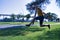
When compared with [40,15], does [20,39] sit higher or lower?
lower

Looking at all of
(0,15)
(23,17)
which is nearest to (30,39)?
(0,15)

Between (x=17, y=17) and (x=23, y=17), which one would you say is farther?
(x=17, y=17)

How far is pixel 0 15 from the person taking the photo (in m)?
63.4

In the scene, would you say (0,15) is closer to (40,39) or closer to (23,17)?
(23,17)

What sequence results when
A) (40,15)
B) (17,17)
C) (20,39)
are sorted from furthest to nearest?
(17,17)
(40,15)
(20,39)

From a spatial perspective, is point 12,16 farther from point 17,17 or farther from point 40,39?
point 40,39

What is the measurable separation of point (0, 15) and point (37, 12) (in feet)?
158

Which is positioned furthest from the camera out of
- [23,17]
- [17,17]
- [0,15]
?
[17,17]

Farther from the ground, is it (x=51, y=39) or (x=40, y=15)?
(x=40, y=15)

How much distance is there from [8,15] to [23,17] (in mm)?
5826

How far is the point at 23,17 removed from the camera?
226ft

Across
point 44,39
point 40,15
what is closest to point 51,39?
point 44,39

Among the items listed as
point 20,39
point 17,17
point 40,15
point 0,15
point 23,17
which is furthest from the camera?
point 17,17

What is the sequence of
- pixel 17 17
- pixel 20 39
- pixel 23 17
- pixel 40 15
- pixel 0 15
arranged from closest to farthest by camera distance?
pixel 20 39
pixel 40 15
pixel 0 15
pixel 23 17
pixel 17 17
